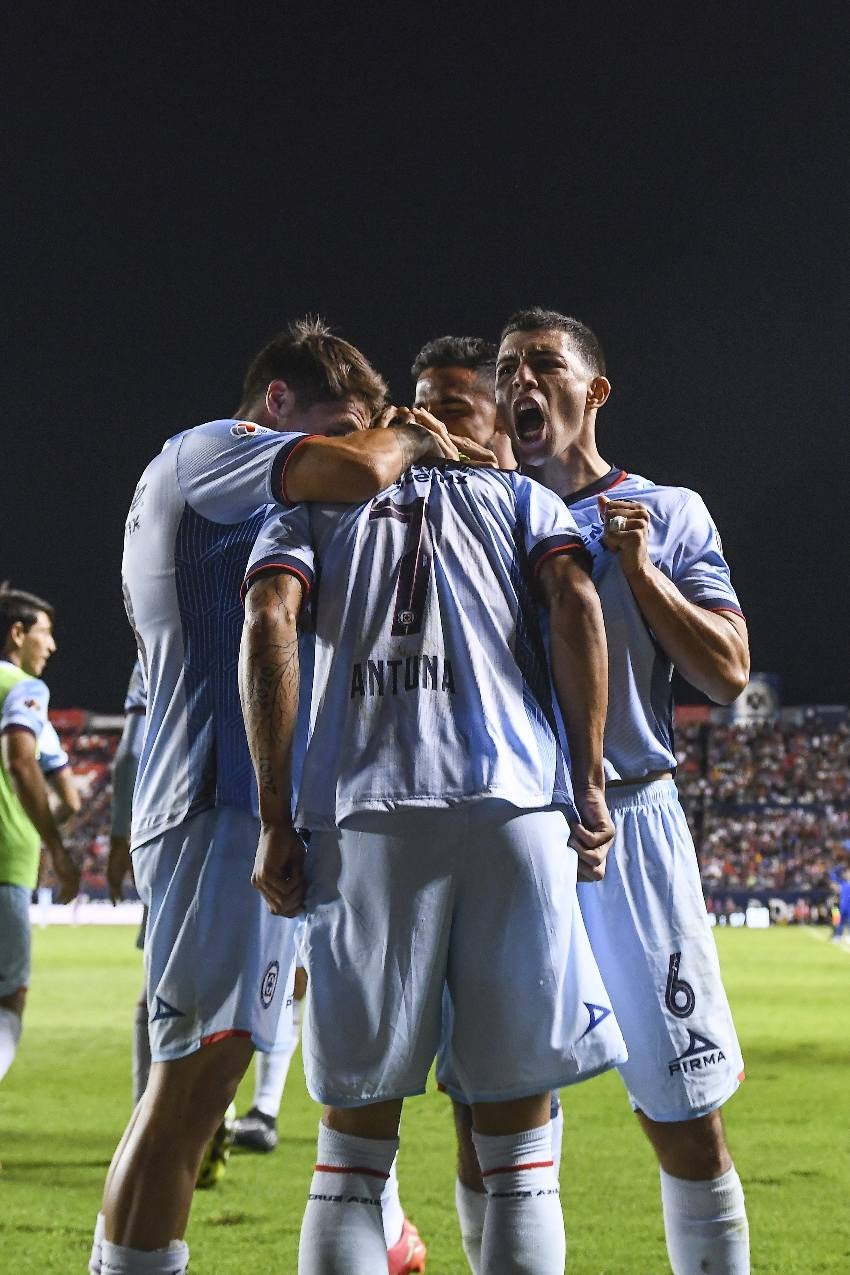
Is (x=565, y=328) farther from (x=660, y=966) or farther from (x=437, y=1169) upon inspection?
(x=437, y=1169)

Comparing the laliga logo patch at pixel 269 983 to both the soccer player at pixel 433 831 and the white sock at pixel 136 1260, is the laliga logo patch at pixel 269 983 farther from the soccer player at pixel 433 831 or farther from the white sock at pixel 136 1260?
the white sock at pixel 136 1260

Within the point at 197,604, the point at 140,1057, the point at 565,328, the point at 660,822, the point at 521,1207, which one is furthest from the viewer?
the point at 140,1057

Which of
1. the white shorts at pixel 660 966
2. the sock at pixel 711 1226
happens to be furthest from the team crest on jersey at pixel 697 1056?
the sock at pixel 711 1226

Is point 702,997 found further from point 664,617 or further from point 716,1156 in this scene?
point 664,617

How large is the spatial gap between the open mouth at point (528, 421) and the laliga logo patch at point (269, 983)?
59.1 inches

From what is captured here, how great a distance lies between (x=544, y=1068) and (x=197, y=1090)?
0.74 m

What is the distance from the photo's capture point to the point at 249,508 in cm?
289

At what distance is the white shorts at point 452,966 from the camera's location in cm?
233

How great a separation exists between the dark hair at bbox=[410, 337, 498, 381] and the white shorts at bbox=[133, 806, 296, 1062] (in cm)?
210

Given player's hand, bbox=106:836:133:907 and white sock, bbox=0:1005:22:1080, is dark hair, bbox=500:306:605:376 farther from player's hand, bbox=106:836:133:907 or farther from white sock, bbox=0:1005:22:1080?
white sock, bbox=0:1005:22:1080

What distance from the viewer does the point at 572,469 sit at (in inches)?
138

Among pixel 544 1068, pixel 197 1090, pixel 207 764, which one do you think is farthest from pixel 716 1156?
pixel 207 764

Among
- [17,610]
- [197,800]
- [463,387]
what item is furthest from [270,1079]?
[197,800]

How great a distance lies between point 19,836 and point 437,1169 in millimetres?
2339
